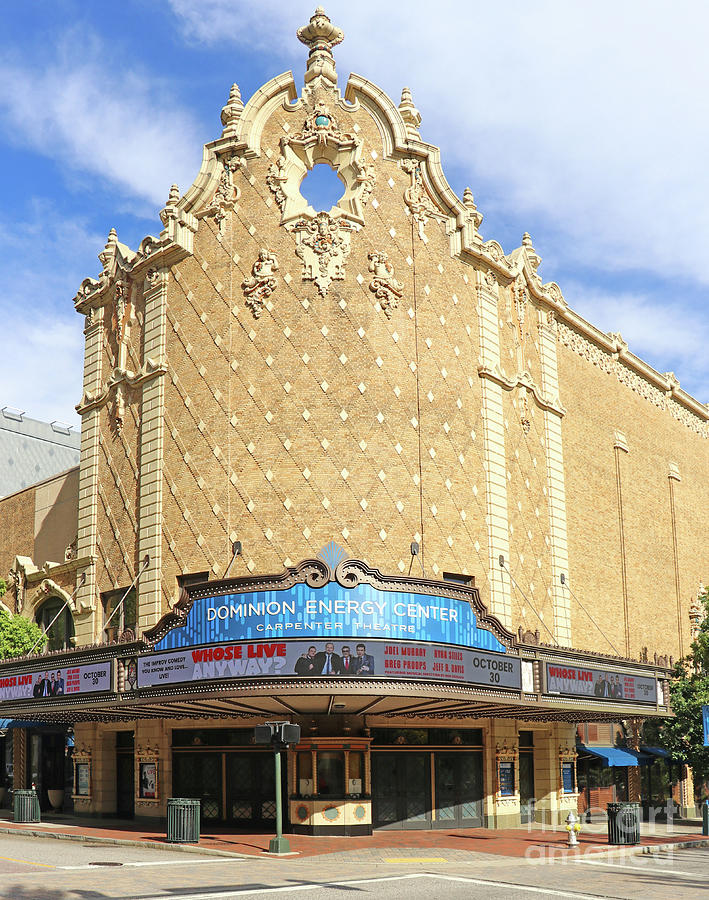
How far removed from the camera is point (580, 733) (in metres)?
40.0

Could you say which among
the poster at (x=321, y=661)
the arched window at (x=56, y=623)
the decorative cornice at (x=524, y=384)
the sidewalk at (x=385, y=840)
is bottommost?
the sidewalk at (x=385, y=840)

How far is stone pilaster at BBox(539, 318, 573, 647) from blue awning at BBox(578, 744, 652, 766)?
4.14m

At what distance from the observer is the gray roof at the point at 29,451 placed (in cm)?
6638

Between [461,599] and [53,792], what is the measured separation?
18.7 metres

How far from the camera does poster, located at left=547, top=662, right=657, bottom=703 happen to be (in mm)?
31875

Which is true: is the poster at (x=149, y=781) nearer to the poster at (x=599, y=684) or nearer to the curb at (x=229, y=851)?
the curb at (x=229, y=851)

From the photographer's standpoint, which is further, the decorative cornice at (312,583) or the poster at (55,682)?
the poster at (55,682)

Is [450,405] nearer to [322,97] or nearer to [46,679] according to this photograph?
[322,97]

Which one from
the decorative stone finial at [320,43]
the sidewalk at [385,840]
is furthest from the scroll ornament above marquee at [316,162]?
the sidewalk at [385,840]

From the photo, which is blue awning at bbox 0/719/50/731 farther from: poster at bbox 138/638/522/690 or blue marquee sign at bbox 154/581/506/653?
blue marquee sign at bbox 154/581/506/653

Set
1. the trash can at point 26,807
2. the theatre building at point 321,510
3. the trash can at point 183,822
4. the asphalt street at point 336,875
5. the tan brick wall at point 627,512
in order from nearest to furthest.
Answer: the asphalt street at point 336,875 < the trash can at point 183,822 < the theatre building at point 321,510 < the trash can at point 26,807 < the tan brick wall at point 627,512

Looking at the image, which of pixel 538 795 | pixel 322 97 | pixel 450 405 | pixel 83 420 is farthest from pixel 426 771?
pixel 322 97

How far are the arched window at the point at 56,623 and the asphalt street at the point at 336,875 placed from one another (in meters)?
13.5

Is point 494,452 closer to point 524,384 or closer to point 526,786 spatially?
point 524,384
